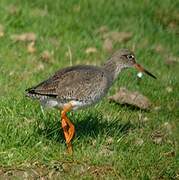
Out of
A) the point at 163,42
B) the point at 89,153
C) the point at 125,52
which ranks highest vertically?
the point at 125,52

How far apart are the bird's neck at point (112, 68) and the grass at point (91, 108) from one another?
23.4 inches

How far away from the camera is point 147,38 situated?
1336cm

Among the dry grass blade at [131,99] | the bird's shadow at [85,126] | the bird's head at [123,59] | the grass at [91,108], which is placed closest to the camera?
the grass at [91,108]

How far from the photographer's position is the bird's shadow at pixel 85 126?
8.22 metres

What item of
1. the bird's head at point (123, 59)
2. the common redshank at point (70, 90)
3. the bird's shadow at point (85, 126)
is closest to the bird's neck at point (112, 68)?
the bird's head at point (123, 59)

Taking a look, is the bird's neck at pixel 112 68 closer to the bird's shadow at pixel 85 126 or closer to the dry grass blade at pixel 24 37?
the bird's shadow at pixel 85 126

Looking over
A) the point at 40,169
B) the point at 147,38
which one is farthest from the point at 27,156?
the point at 147,38

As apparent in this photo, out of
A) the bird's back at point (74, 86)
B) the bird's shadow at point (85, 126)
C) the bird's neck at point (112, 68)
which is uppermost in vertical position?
the bird's back at point (74, 86)

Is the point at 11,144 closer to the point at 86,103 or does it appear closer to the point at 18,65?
the point at 86,103

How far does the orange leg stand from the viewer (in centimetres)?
784

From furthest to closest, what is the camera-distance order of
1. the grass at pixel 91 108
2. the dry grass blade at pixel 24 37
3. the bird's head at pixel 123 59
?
Result: the dry grass blade at pixel 24 37, the bird's head at pixel 123 59, the grass at pixel 91 108

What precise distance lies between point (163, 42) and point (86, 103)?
19.0 feet

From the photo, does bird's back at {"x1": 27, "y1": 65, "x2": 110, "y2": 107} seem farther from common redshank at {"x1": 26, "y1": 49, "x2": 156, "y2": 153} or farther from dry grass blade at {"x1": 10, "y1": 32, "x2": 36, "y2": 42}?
dry grass blade at {"x1": 10, "y1": 32, "x2": 36, "y2": 42}

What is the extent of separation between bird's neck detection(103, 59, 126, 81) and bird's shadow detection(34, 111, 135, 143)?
586mm
